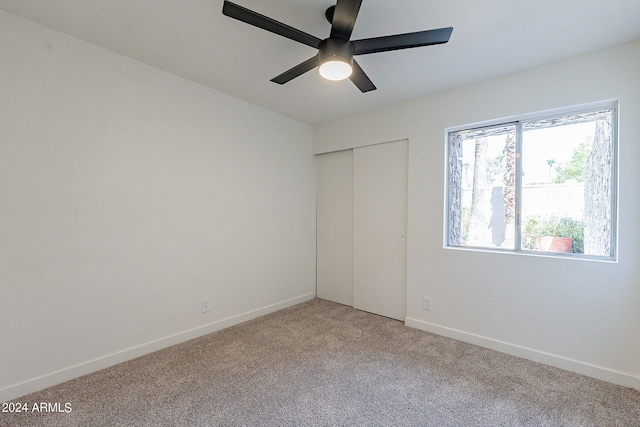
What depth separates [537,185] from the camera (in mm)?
2475

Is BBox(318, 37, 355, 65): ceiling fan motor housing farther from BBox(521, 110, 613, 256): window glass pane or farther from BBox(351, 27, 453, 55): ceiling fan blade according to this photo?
BBox(521, 110, 613, 256): window glass pane

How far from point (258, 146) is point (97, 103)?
1.53 metres

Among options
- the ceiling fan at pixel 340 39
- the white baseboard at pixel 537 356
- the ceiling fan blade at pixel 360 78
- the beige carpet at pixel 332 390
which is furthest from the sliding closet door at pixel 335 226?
the ceiling fan at pixel 340 39

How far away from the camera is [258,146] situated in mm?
3326

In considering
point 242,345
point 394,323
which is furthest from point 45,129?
point 394,323

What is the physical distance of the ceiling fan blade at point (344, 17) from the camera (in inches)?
53.0

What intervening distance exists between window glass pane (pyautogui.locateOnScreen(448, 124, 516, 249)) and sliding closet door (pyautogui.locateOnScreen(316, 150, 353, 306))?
1.28 m

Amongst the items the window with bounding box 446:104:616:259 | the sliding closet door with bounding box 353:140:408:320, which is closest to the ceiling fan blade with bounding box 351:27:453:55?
the window with bounding box 446:104:616:259

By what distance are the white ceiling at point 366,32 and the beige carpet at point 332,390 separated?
8.10 ft

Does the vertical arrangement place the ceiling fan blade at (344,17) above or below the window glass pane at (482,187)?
above

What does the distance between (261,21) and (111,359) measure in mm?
2648

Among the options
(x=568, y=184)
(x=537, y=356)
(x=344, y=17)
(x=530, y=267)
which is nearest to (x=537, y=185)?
(x=568, y=184)

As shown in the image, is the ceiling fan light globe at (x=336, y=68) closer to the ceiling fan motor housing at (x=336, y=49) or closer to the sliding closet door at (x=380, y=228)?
the ceiling fan motor housing at (x=336, y=49)

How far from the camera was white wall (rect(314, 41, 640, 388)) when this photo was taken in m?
2.02
